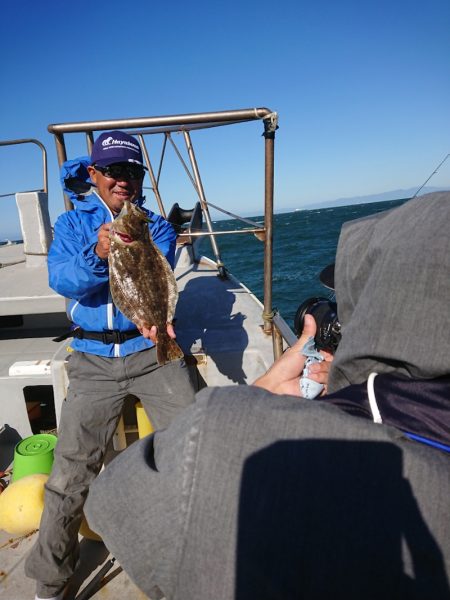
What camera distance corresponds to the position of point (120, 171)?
2.68 meters

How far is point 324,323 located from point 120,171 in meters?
1.95

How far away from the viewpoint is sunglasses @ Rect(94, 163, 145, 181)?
105 inches

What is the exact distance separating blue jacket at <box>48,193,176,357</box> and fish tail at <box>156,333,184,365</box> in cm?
12

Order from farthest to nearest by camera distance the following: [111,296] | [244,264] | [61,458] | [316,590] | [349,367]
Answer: [244,264], [111,296], [61,458], [349,367], [316,590]

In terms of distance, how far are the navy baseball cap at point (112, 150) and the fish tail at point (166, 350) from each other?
132cm

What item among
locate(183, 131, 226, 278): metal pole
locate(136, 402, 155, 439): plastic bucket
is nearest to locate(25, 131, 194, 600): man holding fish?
locate(136, 402, 155, 439): plastic bucket

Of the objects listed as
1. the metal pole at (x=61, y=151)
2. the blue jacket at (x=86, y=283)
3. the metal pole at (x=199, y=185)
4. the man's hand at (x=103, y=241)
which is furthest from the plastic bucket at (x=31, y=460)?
the metal pole at (x=199, y=185)

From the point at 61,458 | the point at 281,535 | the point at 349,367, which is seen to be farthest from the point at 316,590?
the point at 61,458

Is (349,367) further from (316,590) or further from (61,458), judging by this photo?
(61,458)

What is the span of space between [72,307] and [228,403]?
2.17 metres

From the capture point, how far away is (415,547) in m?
0.70

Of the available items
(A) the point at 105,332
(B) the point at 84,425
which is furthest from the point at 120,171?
(B) the point at 84,425

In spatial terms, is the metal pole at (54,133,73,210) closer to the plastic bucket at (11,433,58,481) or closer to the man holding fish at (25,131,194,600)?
the man holding fish at (25,131,194,600)

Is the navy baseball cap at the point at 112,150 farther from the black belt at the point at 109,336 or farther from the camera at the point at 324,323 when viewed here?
the camera at the point at 324,323
